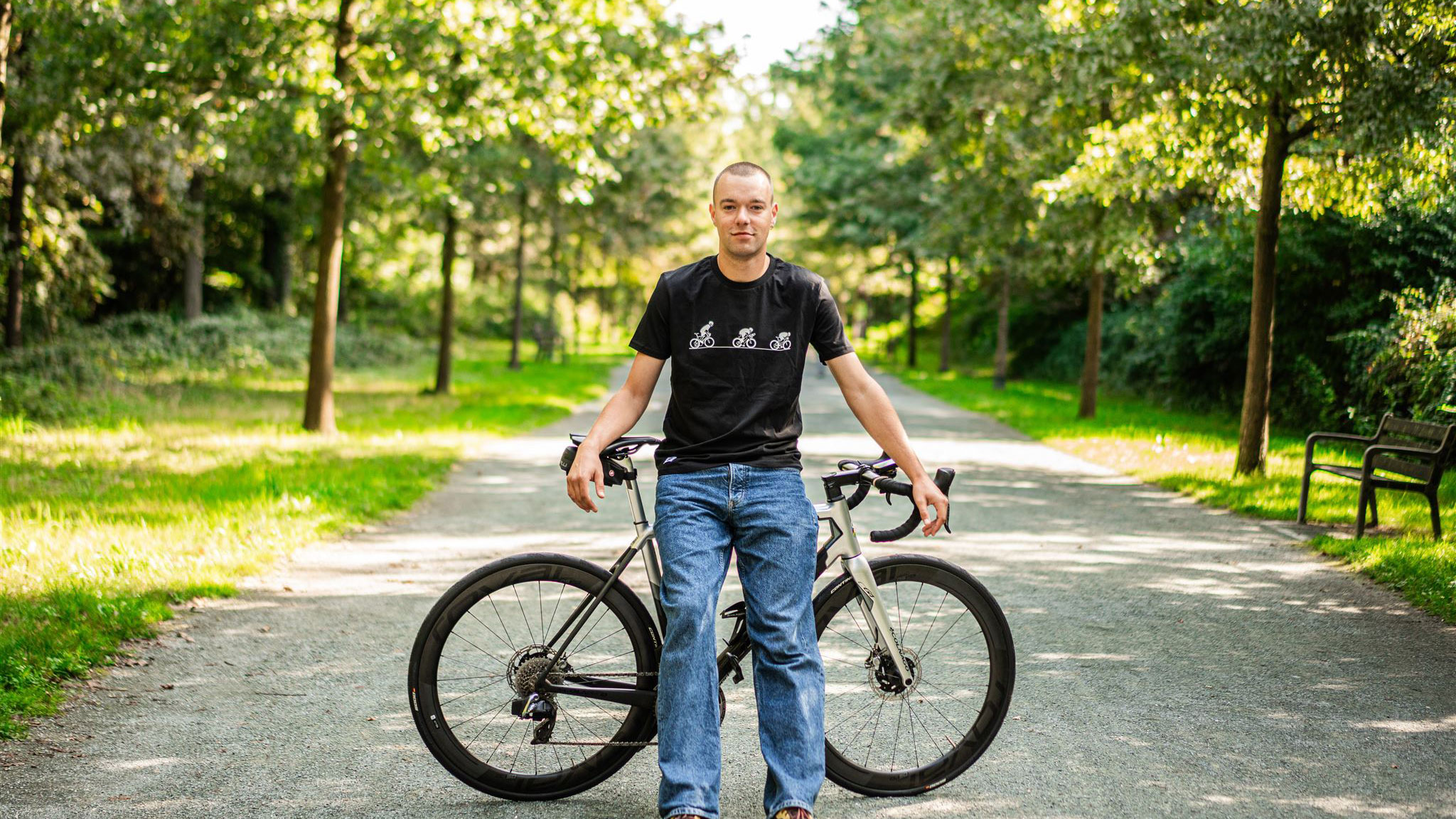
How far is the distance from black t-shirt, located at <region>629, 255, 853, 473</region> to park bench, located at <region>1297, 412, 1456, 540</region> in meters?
6.19

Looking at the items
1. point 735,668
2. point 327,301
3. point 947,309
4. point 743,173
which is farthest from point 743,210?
point 947,309

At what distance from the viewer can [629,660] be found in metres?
4.06

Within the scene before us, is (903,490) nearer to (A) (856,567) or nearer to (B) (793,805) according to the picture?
(A) (856,567)

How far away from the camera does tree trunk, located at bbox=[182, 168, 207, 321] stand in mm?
24562

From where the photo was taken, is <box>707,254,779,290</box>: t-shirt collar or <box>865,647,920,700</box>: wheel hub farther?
<box>865,647,920,700</box>: wheel hub

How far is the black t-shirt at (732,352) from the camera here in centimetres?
367

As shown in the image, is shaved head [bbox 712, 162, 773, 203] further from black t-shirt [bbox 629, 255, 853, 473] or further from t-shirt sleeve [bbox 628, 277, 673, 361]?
t-shirt sleeve [bbox 628, 277, 673, 361]

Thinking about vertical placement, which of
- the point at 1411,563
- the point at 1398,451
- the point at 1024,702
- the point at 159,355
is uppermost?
the point at 1398,451

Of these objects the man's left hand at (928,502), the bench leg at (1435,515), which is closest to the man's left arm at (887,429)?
the man's left hand at (928,502)

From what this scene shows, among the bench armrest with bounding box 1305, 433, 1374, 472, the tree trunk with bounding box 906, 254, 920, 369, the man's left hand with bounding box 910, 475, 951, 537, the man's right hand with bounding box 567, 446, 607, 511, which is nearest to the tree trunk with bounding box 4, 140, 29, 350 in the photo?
the bench armrest with bounding box 1305, 433, 1374, 472

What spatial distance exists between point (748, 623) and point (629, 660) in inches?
21.2

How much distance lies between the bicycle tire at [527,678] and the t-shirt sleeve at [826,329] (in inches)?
37.8

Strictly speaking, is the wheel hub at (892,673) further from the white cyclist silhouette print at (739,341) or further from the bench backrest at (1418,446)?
the bench backrest at (1418,446)

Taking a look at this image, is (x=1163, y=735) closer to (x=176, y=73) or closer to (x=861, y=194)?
(x=176, y=73)
